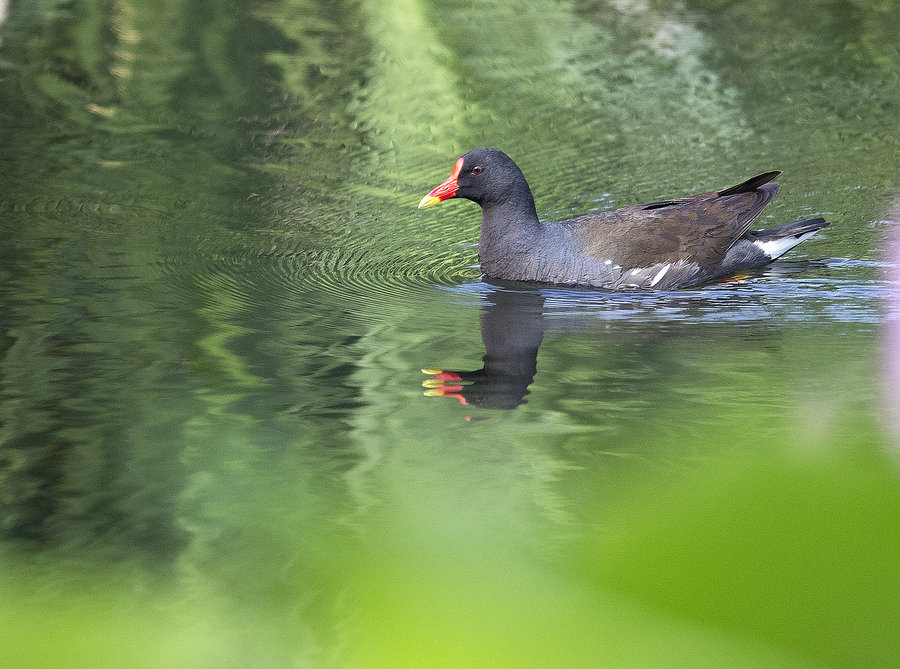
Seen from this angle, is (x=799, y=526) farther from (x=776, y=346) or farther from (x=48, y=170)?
(x=48, y=170)

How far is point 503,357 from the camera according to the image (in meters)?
4.30

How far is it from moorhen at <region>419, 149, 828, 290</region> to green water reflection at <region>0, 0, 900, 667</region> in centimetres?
24

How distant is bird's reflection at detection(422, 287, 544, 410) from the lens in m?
3.75

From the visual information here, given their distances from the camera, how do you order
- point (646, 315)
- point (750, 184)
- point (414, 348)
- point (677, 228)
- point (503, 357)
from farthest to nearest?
1. point (750, 184)
2. point (677, 228)
3. point (646, 315)
4. point (414, 348)
5. point (503, 357)

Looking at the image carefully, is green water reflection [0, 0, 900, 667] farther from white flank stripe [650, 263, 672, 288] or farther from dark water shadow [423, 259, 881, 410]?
white flank stripe [650, 263, 672, 288]

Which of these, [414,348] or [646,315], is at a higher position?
[646,315]

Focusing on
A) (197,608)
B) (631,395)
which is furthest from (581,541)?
(631,395)

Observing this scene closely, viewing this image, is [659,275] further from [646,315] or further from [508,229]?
[508,229]

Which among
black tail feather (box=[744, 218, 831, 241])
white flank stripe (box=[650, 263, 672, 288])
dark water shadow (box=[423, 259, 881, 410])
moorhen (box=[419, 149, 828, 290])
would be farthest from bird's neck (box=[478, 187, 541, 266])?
black tail feather (box=[744, 218, 831, 241])

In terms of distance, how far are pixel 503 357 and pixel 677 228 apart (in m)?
2.01

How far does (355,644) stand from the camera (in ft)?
1.83

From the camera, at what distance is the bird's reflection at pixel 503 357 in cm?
375

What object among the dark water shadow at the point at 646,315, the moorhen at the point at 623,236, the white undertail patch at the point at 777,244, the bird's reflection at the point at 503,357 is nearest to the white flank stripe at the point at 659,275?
the moorhen at the point at 623,236

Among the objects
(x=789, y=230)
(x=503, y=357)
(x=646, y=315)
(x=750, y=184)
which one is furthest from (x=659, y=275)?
(x=503, y=357)
